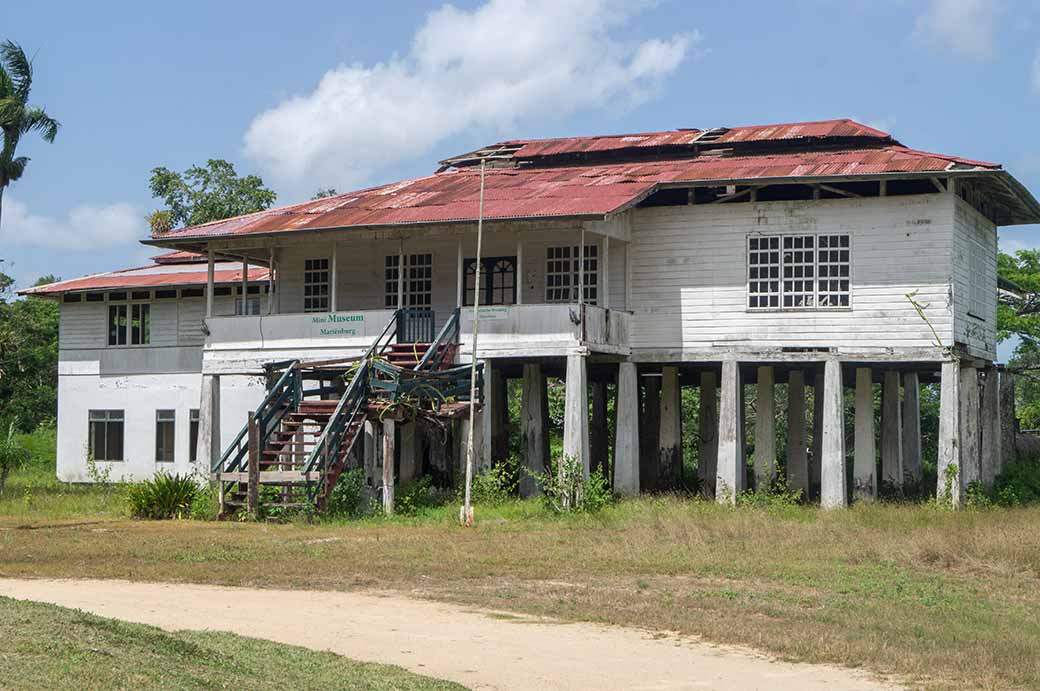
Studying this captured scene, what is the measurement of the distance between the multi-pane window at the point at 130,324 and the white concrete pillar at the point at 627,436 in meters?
16.0

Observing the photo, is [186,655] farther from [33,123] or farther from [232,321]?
[33,123]

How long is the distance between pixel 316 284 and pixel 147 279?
9.25 m

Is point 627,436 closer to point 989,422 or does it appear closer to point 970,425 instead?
point 970,425

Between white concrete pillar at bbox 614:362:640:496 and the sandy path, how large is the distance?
1277 cm

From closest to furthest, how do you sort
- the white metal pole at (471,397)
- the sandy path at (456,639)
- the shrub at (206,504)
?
the sandy path at (456,639)
the white metal pole at (471,397)
the shrub at (206,504)

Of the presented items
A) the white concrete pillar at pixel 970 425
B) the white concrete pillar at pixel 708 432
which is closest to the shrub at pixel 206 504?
the white concrete pillar at pixel 708 432

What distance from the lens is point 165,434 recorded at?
41.9 metres

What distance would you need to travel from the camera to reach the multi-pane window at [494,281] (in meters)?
33.3

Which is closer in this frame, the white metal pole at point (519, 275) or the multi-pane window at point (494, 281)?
the white metal pole at point (519, 275)

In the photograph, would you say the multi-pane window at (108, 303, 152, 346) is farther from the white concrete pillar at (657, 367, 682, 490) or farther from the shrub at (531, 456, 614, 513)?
the shrub at (531, 456, 614, 513)

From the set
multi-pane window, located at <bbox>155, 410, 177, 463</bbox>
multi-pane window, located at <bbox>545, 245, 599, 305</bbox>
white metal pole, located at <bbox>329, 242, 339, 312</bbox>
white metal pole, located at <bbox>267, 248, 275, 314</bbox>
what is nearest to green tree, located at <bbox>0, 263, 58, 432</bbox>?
multi-pane window, located at <bbox>155, 410, 177, 463</bbox>

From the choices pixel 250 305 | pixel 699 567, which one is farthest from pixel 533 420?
pixel 699 567

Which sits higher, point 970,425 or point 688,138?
point 688,138

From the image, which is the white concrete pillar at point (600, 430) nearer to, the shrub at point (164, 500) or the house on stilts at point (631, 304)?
the house on stilts at point (631, 304)
